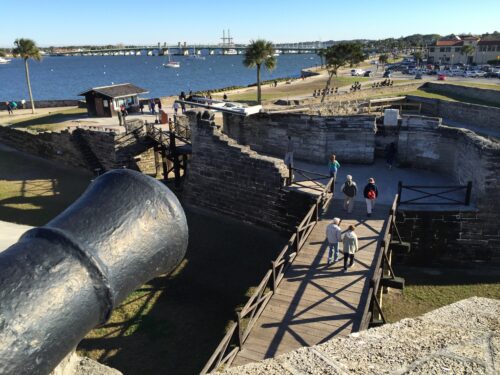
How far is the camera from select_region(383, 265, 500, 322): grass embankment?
11320 millimetres

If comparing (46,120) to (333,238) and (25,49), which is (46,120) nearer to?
(25,49)

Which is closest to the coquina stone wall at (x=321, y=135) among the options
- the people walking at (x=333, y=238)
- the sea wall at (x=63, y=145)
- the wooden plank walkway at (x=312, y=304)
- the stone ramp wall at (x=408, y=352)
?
the sea wall at (x=63, y=145)

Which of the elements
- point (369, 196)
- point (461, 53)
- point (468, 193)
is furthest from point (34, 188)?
point (461, 53)

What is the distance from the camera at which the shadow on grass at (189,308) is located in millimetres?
9586

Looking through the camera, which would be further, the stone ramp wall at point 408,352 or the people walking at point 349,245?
the people walking at point 349,245

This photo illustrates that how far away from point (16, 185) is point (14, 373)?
20.7m

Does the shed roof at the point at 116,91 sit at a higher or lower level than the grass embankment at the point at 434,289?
higher

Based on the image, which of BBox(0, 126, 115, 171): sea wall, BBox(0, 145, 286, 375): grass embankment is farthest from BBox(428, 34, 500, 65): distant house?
BBox(0, 145, 286, 375): grass embankment

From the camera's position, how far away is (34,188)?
802 inches

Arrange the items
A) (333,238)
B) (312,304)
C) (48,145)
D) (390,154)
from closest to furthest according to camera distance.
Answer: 1. (312,304)
2. (333,238)
3. (390,154)
4. (48,145)

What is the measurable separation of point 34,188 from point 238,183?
10652 millimetres

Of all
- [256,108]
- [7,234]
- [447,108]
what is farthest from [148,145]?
[447,108]

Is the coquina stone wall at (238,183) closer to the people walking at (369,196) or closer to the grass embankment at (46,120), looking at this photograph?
the people walking at (369,196)

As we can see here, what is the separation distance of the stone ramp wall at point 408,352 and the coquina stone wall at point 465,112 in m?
23.3
